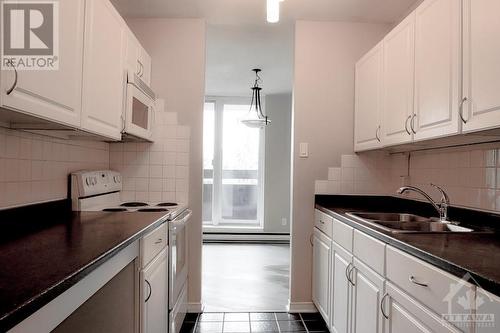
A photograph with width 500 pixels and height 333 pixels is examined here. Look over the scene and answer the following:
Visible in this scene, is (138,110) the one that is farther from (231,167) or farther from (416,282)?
(231,167)

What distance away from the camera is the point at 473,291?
2.93 feet

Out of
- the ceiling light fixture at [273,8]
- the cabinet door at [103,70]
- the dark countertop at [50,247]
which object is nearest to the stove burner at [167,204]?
the dark countertop at [50,247]

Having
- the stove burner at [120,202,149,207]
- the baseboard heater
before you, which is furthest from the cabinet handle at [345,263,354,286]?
the baseboard heater

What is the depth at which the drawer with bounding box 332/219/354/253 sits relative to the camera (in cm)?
184

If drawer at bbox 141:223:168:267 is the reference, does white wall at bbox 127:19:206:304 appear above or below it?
above

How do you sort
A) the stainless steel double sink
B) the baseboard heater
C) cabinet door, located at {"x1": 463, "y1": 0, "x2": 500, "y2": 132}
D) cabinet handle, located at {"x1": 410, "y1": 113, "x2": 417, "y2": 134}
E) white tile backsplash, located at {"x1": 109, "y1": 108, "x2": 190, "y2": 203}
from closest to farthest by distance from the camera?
cabinet door, located at {"x1": 463, "y1": 0, "x2": 500, "y2": 132}
the stainless steel double sink
cabinet handle, located at {"x1": 410, "y1": 113, "x2": 417, "y2": 134}
white tile backsplash, located at {"x1": 109, "y1": 108, "x2": 190, "y2": 203}
the baseboard heater

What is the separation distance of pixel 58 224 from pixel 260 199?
13.7 feet

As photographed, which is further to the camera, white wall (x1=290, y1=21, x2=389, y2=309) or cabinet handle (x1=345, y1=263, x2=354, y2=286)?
white wall (x1=290, y1=21, x2=389, y2=309)

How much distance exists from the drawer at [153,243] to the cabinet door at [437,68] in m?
1.46

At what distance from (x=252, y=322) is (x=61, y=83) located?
6.67 ft

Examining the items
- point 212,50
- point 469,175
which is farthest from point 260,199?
point 469,175

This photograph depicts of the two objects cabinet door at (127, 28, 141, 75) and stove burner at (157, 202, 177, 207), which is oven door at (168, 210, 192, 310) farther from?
cabinet door at (127, 28, 141, 75)

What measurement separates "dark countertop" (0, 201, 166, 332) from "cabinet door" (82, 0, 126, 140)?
0.46m

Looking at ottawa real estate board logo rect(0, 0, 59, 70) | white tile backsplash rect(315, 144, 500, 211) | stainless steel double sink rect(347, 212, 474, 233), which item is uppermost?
ottawa real estate board logo rect(0, 0, 59, 70)
